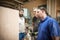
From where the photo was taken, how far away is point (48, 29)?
170 centimetres

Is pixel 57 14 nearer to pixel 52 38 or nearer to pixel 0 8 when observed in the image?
pixel 52 38

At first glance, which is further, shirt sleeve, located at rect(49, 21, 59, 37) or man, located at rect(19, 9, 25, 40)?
man, located at rect(19, 9, 25, 40)

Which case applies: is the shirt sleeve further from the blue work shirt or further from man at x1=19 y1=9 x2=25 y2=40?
man at x1=19 y1=9 x2=25 y2=40

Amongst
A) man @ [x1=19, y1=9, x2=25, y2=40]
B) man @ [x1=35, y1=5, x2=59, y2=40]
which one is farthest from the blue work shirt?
man @ [x1=19, y1=9, x2=25, y2=40]

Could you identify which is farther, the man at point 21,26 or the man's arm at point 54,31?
the man at point 21,26

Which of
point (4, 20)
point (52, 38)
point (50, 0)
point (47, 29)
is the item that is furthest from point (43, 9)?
point (4, 20)

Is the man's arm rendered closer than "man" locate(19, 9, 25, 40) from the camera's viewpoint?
Yes

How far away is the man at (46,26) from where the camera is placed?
5.53 ft

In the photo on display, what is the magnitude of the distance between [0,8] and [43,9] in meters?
0.50

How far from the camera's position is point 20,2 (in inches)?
70.8

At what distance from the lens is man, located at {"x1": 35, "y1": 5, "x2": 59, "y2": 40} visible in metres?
1.69

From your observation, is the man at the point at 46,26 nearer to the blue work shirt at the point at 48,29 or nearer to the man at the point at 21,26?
the blue work shirt at the point at 48,29

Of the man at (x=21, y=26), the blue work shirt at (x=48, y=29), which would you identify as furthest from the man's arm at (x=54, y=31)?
the man at (x=21, y=26)

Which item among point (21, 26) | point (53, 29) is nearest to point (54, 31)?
point (53, 29)
